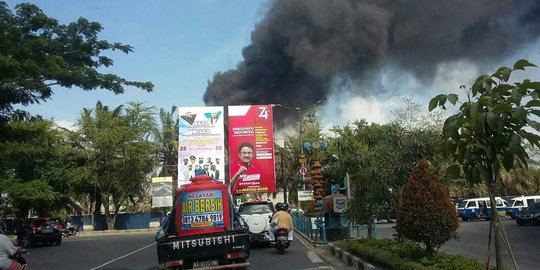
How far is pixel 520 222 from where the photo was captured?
30156 mm

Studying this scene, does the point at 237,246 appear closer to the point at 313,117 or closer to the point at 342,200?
the point at 342,200

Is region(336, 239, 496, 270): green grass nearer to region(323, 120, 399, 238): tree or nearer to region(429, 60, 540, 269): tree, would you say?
region(323, 120, 399, 238): tree

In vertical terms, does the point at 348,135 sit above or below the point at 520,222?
above

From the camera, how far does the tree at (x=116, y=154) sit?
4422 centimetres

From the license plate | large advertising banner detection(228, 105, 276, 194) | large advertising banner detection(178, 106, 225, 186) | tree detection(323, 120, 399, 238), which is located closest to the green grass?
tree detection(323, 120, 399, 238)

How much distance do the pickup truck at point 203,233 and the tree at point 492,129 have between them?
5469 mm

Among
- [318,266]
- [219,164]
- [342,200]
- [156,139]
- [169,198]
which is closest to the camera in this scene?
[318,266]

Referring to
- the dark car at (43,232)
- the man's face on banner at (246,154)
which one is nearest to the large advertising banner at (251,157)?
the man's face on banner at (246,154)

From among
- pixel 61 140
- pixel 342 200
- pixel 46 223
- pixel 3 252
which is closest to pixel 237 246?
pixel 3 252

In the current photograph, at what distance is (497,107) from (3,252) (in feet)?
22.6

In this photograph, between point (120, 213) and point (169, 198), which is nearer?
point (169, 198)

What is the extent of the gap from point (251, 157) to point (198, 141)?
11.9 feet

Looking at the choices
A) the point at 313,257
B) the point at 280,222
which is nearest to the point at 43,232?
the point at 280,222

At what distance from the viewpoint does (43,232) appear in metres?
28.2
